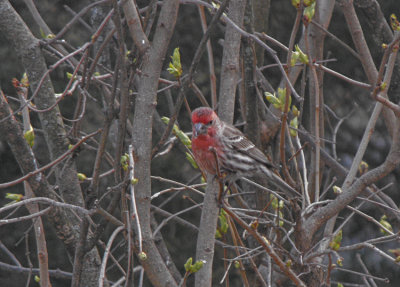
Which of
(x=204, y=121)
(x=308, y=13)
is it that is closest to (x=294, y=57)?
(x=308, y=13)

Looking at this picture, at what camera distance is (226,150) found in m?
4.18

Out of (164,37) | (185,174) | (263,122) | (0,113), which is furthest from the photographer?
(185,174)

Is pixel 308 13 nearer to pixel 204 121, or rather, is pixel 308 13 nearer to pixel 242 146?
pixel 204 121

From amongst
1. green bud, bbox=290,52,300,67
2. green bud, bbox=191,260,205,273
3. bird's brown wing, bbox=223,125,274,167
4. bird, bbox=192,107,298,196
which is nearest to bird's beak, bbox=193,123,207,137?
bird, bbox=192,107,298,196

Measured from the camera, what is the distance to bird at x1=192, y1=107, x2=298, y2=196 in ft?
12.7

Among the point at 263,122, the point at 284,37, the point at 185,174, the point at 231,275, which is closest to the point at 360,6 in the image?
the point at 263,122

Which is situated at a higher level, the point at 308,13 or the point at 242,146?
the point at 308,13

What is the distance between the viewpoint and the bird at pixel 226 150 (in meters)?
3.86

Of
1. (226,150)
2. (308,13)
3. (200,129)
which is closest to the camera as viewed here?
(308,13)

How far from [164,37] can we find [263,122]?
166 centimetres

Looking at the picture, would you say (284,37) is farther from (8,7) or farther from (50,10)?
(8,7)

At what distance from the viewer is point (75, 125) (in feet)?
13.4

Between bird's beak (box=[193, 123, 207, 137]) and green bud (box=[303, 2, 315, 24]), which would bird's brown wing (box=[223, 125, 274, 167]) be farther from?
green bud (box=[303, 2, 315, 24])

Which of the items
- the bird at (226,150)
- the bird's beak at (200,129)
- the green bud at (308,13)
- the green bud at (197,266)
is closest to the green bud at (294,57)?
the green bud at (308,13)
